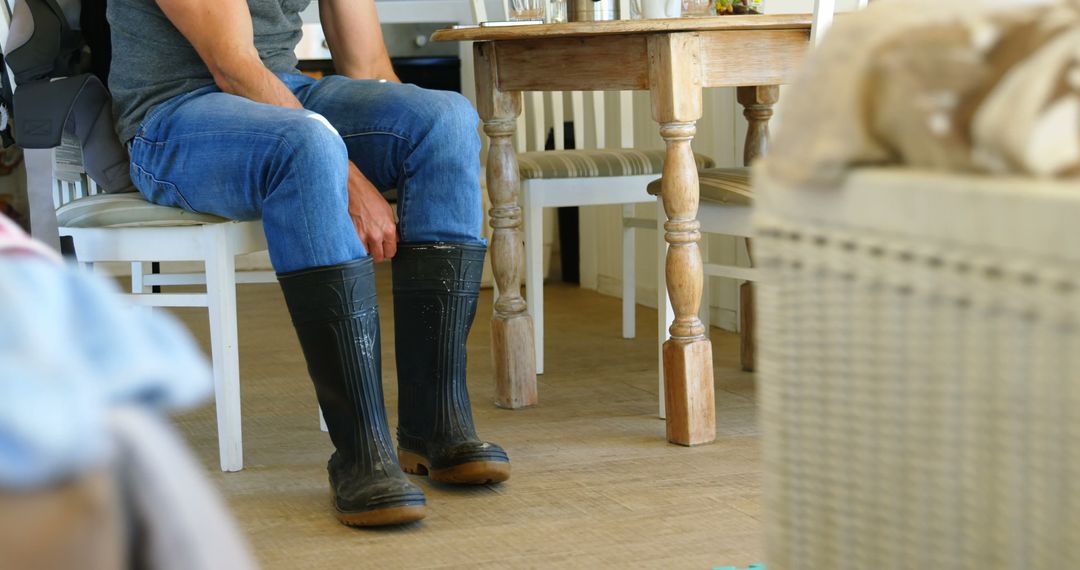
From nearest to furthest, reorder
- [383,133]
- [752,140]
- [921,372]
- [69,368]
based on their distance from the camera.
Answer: [69,368] → [921,372] → [383,133] → [752,140]

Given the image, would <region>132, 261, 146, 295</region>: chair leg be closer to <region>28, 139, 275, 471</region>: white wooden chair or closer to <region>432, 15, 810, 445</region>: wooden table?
<region>28, 139, 275, 471</region>: white wooden chair

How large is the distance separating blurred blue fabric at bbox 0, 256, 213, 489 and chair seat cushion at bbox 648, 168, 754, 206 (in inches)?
63.8

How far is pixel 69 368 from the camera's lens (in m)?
0.47

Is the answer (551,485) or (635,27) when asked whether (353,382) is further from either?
(635,27)

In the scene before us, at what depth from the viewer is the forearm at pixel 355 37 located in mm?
2018

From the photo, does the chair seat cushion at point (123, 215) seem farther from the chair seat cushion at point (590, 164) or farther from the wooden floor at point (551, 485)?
the chair seat cushion at point (590, 164)

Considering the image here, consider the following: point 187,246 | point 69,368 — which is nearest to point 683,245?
point 187,246

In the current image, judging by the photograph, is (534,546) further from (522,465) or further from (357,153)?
(357,153)

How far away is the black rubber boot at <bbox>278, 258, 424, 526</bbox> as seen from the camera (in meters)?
1.56

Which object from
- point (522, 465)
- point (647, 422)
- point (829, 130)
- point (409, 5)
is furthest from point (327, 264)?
point (409, 5)

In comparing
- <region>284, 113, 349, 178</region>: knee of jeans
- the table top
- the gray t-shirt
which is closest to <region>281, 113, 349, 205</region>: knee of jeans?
<region>284, 113, 349, 178</region>: knee of jeans

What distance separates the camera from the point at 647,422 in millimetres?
2170

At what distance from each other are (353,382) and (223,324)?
12.0 inches

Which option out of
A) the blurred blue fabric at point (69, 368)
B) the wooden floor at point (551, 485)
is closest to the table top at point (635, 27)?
the wooden floor at point (551, 485)
